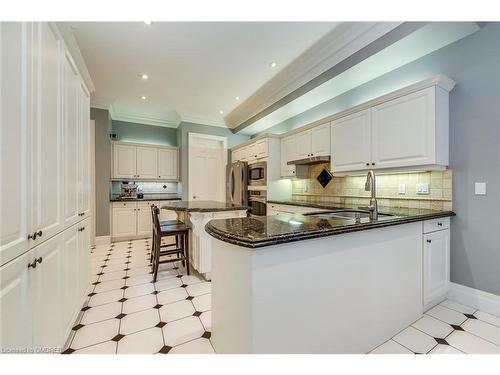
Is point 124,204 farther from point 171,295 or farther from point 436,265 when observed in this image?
point 436,265

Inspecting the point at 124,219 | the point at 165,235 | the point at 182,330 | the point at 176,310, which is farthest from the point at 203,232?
the point at 124,219

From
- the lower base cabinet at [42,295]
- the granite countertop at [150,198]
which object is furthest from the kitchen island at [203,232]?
the granite countertop at [150,198]

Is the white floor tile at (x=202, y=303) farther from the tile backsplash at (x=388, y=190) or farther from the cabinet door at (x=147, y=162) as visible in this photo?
the cabinet door at (x=147, y=162)

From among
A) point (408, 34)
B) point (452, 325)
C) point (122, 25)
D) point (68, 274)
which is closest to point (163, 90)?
point (122, 25)

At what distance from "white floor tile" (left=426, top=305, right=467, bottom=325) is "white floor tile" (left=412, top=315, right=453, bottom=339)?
70mm

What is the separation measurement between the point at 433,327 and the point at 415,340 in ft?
0.99

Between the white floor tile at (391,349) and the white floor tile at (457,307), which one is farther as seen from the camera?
the white floor tile at (457,307)

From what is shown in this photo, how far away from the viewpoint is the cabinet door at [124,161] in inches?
182

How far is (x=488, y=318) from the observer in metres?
1.83

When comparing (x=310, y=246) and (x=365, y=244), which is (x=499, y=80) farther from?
(x=310, y=246)

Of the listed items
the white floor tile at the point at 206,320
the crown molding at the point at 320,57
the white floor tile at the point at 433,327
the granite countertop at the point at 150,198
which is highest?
the crown molding at the point at 320,57

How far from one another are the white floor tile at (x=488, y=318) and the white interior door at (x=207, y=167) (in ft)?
14.5

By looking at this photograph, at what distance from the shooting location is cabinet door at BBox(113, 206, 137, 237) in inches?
174

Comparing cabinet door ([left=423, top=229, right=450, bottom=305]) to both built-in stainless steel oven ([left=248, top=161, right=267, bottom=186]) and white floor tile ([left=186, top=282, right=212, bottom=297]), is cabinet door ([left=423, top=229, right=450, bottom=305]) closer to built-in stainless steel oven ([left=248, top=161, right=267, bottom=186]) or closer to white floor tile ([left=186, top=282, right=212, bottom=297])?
white floor tile ([left=186, top=282, right=212, bottom=297])
